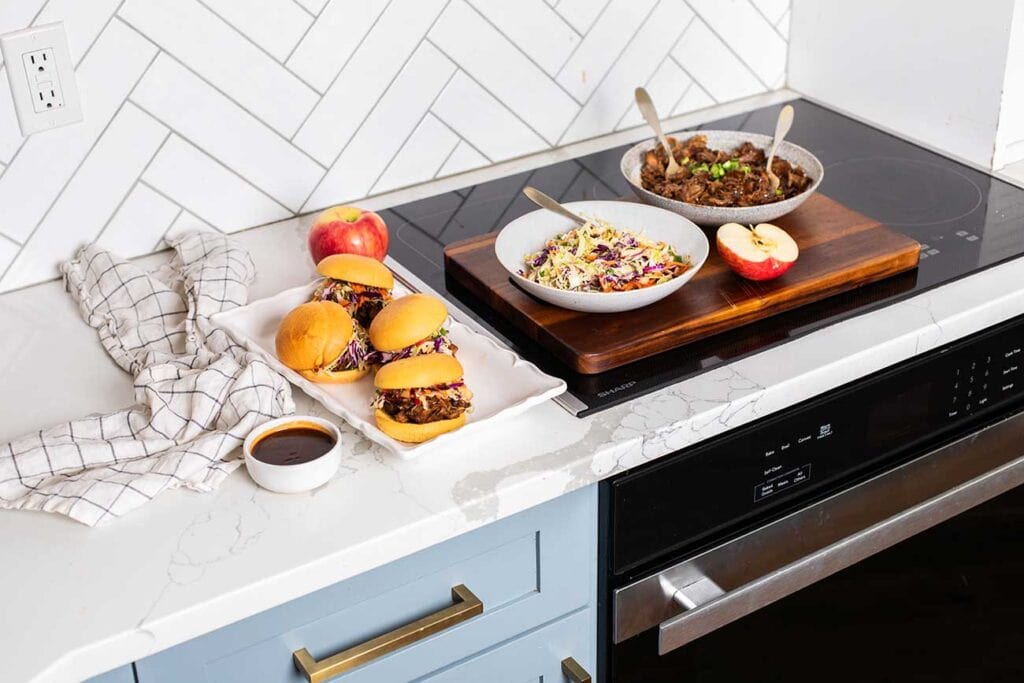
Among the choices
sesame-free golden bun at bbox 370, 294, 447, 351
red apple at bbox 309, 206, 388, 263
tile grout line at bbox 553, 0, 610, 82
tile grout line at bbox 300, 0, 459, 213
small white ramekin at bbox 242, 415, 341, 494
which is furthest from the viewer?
tile grout line at bbox 553, 0, 610, 82

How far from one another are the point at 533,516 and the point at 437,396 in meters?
0.16

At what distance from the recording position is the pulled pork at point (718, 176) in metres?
1.55

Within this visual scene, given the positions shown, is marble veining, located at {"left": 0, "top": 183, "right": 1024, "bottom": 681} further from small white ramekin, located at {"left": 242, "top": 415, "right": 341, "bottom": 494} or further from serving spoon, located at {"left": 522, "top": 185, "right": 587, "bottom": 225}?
serving spoon, located at {"left": 522, "top": 185, "right": 587, "bottom": 225}

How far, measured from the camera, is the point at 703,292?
1.42 m

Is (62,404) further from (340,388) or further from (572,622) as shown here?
(572,622)

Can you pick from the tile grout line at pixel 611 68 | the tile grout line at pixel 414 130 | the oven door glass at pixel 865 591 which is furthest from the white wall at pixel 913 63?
the tile grout line at pixel 414 130

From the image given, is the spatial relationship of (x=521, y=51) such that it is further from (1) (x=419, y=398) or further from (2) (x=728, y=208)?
(1) (x=419, y=398)

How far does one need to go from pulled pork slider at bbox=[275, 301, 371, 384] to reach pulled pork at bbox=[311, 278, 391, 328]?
3 cm

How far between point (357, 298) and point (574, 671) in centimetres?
47

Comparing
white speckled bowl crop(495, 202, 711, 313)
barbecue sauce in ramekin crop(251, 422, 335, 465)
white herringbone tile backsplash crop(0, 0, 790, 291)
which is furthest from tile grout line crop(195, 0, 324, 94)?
barbecue sauce in ramekin crop(251, 422, 335, 465)

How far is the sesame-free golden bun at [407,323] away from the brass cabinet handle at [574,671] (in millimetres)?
393

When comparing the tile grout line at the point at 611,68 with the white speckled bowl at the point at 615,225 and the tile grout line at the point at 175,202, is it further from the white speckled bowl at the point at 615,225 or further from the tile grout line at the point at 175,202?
the tile grout line at the point at 175,202

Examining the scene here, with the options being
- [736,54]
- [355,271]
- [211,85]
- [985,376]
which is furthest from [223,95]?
[985,376]

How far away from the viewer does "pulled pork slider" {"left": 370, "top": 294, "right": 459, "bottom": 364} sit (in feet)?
4.06
